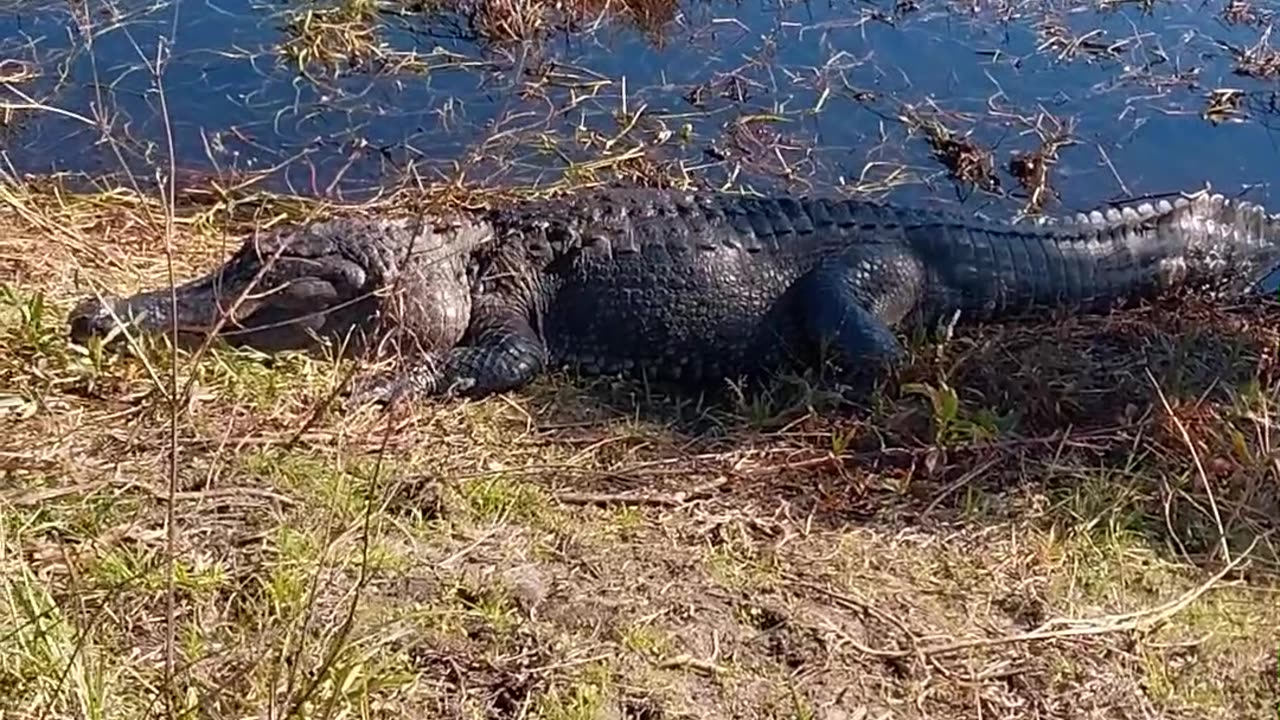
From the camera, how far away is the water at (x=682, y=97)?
6.36 meters

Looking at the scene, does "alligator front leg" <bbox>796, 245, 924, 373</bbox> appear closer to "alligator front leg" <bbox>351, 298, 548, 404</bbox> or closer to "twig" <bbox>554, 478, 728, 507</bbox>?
"alligator front leg" <bbox>351, 298, 548, 404</bbox>

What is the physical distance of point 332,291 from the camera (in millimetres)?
4664

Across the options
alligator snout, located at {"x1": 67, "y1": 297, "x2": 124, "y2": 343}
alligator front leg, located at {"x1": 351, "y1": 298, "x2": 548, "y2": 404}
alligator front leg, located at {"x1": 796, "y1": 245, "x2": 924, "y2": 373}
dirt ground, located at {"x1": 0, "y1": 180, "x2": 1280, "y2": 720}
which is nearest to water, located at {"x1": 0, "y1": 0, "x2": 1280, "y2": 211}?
alligator front leg, located at {"x1": 351, "y1": 298, "x2": 548, "y2": 404}

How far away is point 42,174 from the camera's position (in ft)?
20.0

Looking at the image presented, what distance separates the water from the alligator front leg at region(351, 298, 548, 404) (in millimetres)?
1214

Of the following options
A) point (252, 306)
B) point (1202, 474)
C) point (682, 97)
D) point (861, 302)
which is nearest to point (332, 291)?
point (252, 306)

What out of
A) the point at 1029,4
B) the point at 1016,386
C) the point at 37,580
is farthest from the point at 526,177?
the point at 37,580

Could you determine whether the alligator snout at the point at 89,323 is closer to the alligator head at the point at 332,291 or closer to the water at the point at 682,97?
the alligator head at the point at 332,291

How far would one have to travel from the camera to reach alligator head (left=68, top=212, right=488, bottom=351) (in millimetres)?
4453

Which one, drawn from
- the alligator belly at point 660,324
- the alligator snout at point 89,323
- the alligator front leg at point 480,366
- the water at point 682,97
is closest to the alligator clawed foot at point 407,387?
→ the alligator front leg at point 480,366

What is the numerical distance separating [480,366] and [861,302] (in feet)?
3.71

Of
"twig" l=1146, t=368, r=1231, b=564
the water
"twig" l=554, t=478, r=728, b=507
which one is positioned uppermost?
"twig" l=1146, t=368, r=1231, b=564

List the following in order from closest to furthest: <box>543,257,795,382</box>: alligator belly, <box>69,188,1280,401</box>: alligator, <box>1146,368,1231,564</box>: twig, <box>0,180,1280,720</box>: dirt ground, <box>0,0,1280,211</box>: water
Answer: <box>0,180,1280,720</box>: dirt ground → <box>1146,368,1231,564</box>: twig → <box>69,188,1280,401</box>: alligator → <box>543,257,795,382</box>: alligator belly → <box>0,0,1280,211</box>: water

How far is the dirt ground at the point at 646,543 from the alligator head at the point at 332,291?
13 centimetres
